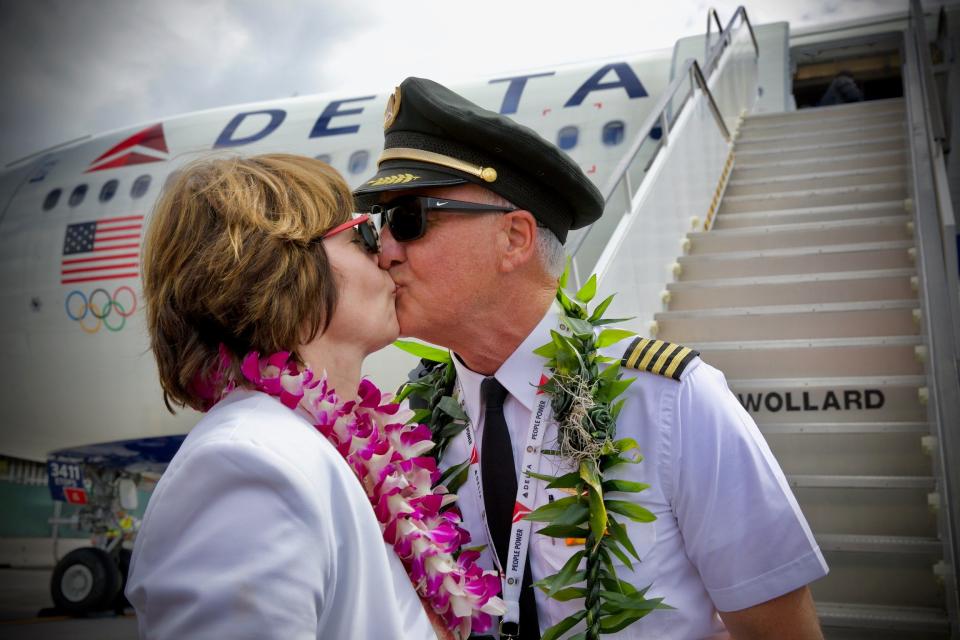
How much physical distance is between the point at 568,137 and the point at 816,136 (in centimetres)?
233

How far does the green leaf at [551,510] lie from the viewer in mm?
1527

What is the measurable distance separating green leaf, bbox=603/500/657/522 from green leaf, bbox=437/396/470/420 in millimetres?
404

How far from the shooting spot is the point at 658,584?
5.00 ft

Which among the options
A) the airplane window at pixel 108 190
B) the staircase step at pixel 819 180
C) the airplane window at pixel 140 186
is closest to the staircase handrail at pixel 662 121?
the staircase step at pixel 819 180

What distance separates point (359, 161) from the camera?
779cm

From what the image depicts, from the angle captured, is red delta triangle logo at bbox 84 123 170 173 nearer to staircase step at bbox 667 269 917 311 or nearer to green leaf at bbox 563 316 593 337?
staircase step at bbox 667 269 917 311

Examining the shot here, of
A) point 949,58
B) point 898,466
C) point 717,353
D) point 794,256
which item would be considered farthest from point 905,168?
point 949,58

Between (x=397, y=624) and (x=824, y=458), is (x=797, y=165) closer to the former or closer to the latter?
(x=824, y=458)

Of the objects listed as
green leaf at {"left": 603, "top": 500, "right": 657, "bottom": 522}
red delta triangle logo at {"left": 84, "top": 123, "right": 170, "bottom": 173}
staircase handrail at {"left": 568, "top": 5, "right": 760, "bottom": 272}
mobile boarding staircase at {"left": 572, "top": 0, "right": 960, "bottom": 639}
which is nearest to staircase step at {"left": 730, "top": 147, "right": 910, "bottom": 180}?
mobile boarding staircase at {"left": 572, "top": 0, "right": 960, "bottom": 639}

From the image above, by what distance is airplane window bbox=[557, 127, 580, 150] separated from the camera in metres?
7.26

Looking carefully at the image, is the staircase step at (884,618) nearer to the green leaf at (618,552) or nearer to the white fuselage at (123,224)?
the green leaf at (618,552)

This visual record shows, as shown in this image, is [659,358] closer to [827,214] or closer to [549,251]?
[549,251]

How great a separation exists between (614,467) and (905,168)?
19.3 feet

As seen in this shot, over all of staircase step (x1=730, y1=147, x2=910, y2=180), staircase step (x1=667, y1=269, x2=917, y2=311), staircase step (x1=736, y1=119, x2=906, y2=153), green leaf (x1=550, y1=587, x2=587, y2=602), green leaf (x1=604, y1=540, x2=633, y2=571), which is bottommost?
green leaf (x1=550, y1=587, x2=587, y2=602)
